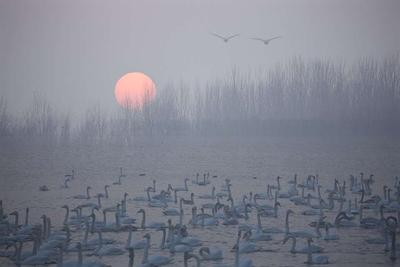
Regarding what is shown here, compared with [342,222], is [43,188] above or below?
above

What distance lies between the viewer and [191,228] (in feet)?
26.5

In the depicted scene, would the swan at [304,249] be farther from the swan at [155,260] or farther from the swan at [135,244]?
the swan at [135,244]

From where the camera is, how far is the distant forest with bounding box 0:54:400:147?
11.0 m

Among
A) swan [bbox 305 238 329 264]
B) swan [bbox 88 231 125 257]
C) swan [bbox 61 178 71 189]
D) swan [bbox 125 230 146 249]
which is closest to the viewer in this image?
swan [bbox 305 238 329 264]

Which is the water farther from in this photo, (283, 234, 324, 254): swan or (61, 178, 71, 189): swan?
(283, 234, 324, 254): swan

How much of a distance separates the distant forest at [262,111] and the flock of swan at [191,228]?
3.07ft

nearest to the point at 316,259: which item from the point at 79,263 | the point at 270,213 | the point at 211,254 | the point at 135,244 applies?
the point at 211,254

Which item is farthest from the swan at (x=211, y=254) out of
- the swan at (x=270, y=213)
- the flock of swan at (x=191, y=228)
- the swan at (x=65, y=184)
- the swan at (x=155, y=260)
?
the swan at (x=65, y=184)

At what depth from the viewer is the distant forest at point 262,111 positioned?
11.0 metres

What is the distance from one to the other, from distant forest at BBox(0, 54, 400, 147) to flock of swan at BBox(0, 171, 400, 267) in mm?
937

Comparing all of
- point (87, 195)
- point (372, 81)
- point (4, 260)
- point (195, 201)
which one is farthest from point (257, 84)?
point (4, 260)

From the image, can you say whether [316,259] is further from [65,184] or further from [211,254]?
[65,184]

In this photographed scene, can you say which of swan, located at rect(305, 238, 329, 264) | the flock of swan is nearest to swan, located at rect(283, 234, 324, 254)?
the flock of swan

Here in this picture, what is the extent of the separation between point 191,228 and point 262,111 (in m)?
4.30
